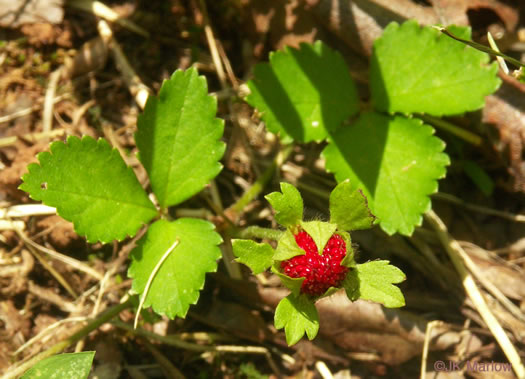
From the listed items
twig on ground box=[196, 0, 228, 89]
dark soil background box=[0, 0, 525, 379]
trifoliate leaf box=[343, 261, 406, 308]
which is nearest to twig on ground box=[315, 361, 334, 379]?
dark soil background box=[0, 0, 525, 379]

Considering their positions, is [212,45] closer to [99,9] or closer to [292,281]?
[99,9]

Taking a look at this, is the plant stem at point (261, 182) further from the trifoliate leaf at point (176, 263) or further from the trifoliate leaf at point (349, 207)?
the trifoliate leaf at point (349, 207)

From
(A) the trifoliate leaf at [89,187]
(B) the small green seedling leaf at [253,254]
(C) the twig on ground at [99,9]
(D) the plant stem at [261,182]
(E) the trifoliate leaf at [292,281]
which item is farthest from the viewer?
(C) the twig on ground at [99,9]

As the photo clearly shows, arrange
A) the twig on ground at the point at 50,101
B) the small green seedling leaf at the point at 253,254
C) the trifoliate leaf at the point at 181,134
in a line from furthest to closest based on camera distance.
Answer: the twig on ground at the point at 50,101 < the trifoliate leaf at the point at 181,134 < the small green seedling leaf at the point at 253,254

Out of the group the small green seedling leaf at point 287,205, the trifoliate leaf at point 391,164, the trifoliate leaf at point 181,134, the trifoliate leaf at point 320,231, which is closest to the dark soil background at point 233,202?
the trifoliate leaf at point 181,134

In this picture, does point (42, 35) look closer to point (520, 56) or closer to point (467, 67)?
point (467, 67)

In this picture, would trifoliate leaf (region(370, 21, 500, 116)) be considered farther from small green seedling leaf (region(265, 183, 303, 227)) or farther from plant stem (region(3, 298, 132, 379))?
plant stem (region(3, 298, 132, 379))
